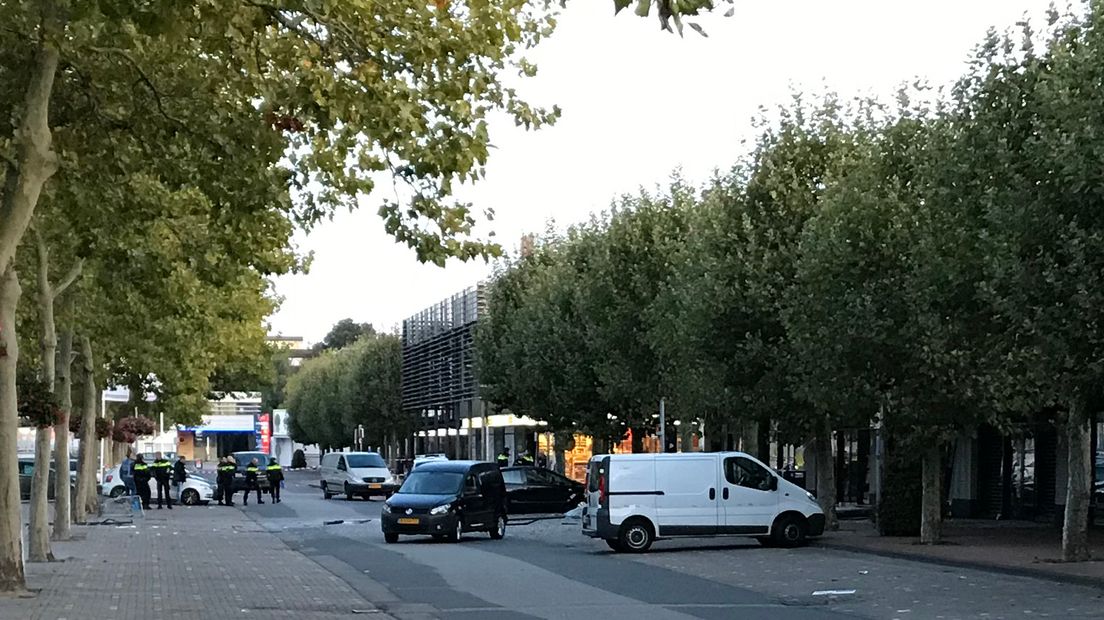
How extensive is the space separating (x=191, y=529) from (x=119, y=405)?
49653 millimetres

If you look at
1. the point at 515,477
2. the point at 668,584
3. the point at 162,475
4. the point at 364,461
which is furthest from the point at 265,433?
the point at 668,584

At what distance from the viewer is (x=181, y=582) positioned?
24.0m

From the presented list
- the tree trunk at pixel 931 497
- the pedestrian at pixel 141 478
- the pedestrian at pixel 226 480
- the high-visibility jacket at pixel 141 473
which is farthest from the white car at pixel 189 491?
the tree trunk at pixel 931 497

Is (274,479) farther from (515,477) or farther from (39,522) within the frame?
(39,522)

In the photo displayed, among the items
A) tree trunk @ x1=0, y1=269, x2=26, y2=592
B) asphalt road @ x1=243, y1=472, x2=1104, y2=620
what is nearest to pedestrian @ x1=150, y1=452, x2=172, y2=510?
asphalt road @ x1=243, y1=472, x2=1104, y2=620

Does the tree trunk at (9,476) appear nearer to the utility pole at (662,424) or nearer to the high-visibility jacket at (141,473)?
the utility pole at (662,424)

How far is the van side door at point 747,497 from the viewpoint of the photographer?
31844 mm

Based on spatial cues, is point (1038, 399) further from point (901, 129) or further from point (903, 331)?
point (901, 129)

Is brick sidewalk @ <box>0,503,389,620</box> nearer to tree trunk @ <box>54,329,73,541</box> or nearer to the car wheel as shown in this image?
tree trunk @ <box>54,329,73,541</box>

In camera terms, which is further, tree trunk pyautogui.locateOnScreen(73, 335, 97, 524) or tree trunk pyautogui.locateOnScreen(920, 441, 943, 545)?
tree trunk pyautogui.locateOnScreen(73, 335, 97, 524)

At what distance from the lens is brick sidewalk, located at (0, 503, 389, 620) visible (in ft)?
63.3

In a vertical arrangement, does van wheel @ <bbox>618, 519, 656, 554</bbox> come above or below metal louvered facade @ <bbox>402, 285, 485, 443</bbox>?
below

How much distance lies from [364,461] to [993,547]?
125ft

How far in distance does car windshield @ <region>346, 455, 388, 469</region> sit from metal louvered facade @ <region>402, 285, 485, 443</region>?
18468 mm
